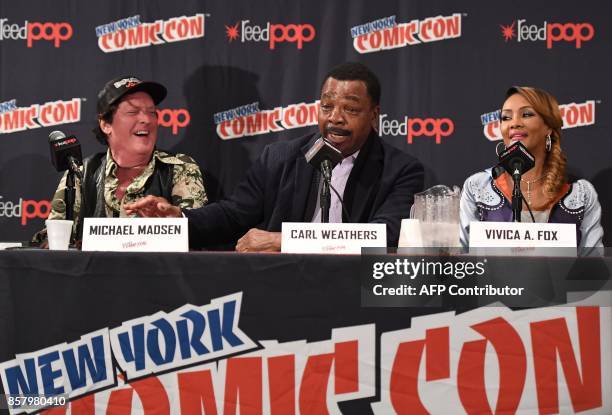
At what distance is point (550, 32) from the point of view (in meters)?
3.71

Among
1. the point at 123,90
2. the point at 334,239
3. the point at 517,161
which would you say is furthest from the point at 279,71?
the point at 334,239

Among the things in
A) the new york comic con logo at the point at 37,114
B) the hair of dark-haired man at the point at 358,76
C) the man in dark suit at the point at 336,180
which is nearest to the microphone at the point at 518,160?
the man in dark suit at the point at 336,180

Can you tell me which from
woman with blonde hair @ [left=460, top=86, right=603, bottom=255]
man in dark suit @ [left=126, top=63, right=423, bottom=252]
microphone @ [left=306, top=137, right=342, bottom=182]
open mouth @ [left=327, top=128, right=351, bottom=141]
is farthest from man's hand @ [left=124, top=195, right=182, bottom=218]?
woman with blonde hair @ [left=460, top=86, right=603, bottom=255]

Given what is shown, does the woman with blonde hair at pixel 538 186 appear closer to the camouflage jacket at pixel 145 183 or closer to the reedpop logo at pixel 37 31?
the camouflage jacket at pixel 145 183

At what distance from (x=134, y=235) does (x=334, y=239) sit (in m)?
0.57

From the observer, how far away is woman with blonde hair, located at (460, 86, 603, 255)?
302 cm

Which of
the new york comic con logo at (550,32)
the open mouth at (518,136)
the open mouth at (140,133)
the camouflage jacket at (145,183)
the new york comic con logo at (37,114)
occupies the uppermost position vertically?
the new york comic con logo at (550,32)

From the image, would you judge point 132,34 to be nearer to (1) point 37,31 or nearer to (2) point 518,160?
(1) point 37,31

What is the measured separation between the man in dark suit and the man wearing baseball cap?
0.20 m

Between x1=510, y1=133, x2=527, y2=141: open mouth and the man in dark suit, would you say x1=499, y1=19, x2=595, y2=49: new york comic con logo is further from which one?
the man in dark suit

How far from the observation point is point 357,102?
321 cm

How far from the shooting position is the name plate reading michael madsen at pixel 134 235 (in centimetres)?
211

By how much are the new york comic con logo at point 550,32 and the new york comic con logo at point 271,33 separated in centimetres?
99

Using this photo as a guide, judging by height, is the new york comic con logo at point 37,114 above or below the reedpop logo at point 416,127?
above
